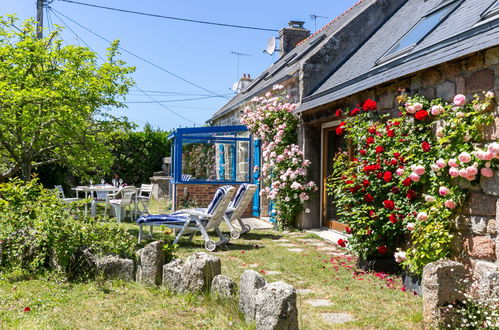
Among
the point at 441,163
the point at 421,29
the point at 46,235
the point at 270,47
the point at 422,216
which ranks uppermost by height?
the point at 270,47

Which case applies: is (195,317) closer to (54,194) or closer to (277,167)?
(54,194)

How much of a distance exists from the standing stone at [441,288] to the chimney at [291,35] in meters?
13.9

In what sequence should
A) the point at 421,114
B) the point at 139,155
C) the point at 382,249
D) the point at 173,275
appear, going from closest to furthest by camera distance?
the point at 173,275 < the point at 421,114 < the point at 382,249 < the point at 139,155

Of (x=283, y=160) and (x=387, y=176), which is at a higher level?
(x=283, y=160)

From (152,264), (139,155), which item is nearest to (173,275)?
(152,264)

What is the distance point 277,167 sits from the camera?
8.76 m

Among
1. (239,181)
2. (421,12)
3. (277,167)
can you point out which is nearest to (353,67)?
(421,12)

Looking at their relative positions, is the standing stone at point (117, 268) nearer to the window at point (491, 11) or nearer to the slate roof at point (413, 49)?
the slate roof at point (413, 49)

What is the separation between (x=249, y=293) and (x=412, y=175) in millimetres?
2111

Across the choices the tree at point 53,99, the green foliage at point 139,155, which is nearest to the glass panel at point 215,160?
the tree at point 53,99

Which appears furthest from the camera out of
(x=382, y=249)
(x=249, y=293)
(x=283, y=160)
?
(x=283, y=160)

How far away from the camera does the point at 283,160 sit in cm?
863

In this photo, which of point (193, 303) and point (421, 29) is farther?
point (421, 29)

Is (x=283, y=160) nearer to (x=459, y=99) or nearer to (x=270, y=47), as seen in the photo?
(x=459, y=99)
